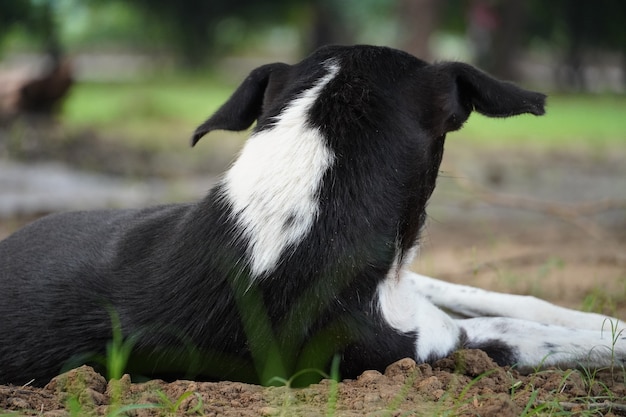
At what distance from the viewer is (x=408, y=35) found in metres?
16.6

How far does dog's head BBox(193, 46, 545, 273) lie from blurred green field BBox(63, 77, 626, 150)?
26.2 feet

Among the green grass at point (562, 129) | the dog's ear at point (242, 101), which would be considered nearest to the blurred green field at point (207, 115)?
the green grass at point (562, 129)

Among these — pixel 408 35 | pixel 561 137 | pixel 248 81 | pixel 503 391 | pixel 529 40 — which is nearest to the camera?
pixel 503 391

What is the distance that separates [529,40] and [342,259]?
24.4 metres

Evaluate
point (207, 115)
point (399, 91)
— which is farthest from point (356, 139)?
point (207, 115)

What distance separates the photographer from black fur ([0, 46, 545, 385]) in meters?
2.91

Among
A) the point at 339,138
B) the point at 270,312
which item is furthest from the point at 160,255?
the point at 339,138

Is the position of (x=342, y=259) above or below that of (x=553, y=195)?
above

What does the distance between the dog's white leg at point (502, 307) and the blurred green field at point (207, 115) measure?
727cm

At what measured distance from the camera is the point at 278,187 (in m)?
2.94

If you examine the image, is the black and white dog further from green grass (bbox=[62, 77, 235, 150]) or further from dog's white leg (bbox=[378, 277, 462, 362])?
green grass (bbox=[62, 77, 235, 150])

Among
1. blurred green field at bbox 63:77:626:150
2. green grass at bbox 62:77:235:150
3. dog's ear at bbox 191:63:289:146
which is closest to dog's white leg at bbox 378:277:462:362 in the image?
dog's ear at bbox 191:63:289:146

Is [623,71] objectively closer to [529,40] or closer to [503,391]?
[529,40]

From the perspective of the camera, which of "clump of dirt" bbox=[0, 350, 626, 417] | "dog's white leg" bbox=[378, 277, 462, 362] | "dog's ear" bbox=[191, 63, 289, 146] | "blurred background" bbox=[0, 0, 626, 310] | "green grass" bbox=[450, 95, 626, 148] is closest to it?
"clump of dirt" bbox=[0, 350, 626, 417]
